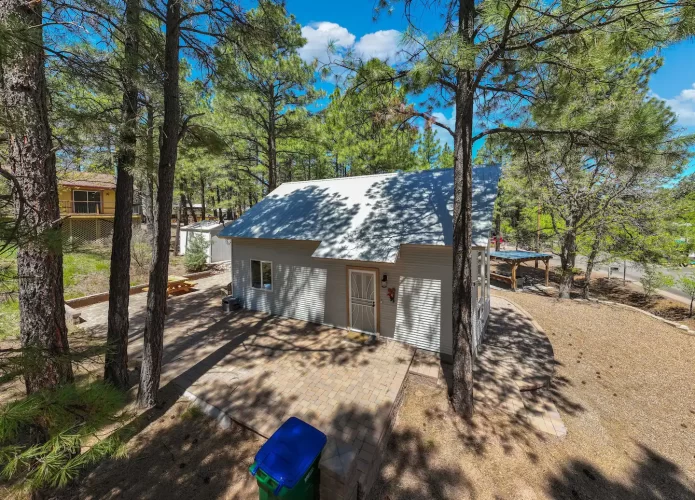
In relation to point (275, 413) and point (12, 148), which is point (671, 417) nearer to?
point (275, 413)

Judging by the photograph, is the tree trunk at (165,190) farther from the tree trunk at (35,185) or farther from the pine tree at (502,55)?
the pine tree at (502,55)

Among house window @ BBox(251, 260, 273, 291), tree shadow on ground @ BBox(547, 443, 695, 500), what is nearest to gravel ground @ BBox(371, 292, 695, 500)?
tree shadow on ground @ BBox(547, 443, 695, 500)

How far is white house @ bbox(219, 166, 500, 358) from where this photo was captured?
6.77 meters

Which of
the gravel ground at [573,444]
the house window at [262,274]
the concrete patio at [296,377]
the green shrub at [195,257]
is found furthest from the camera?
the green shrub at [195,257]

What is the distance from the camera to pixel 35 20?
3.02m

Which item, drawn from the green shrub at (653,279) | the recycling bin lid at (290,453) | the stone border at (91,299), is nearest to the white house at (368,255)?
the recycling bin lid at (290,453)

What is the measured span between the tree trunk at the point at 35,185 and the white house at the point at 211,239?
16286mm

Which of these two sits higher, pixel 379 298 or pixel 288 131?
pixel 288 131

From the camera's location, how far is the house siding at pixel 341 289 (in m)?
6.80

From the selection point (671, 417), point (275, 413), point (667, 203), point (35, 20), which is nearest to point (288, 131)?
point (35, 20)

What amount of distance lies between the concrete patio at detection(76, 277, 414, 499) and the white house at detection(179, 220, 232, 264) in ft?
33.6

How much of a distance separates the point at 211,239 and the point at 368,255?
626 inches

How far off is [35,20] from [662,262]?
61.3 feet

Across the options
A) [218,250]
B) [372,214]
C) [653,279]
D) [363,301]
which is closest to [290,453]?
[363,301]
